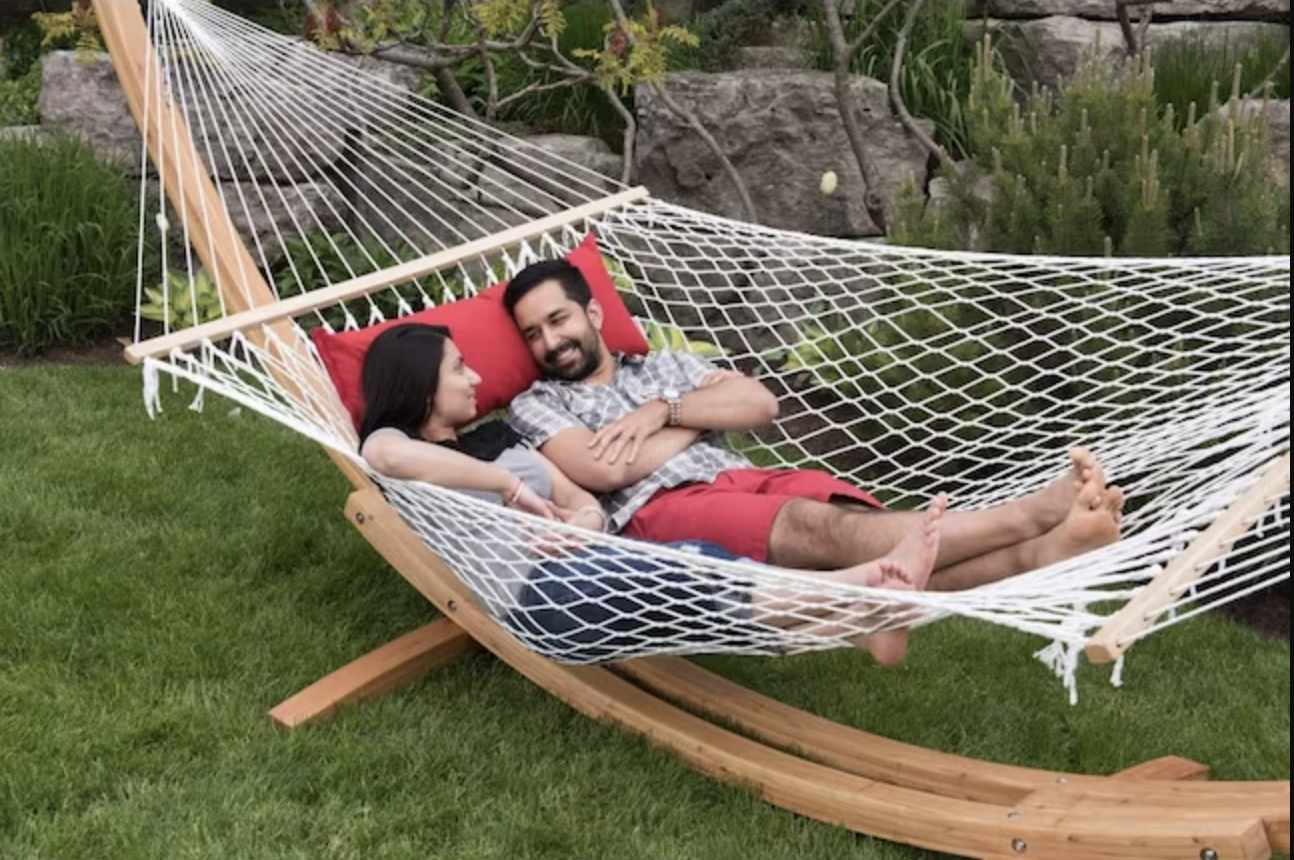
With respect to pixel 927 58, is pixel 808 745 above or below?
below

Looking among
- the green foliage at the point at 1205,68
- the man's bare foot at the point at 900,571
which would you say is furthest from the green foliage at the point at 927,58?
the man's bare foot at the point at 900,571

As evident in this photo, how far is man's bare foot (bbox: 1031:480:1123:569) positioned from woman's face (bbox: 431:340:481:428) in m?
0.91

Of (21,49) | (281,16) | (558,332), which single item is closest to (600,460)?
(558,332)

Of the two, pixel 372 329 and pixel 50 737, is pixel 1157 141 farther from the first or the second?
pixel 50 737

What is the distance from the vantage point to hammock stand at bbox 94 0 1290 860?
183cm

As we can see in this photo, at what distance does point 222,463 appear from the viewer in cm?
331

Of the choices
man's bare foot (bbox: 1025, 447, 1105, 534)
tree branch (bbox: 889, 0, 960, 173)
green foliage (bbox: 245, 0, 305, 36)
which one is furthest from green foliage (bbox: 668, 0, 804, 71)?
man's bare foot (bbox: 1025, 447, 1105, 534)

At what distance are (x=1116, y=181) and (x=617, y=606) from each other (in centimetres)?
161

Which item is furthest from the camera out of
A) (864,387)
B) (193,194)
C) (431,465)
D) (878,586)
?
(864,387)

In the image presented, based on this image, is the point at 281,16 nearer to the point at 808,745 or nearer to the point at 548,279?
the point at 548,279

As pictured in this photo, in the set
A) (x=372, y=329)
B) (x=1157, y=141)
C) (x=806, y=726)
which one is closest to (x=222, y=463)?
(x=372, y=329)

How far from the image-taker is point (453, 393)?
2441 millimetres

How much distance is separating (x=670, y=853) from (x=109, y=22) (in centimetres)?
166

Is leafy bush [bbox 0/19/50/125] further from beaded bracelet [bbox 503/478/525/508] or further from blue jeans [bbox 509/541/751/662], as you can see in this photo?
blue jeans [bbox 509/541/751/662]
